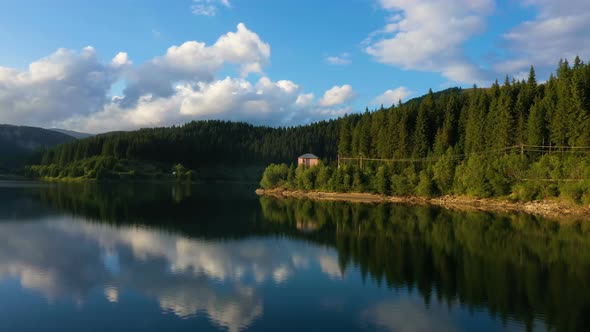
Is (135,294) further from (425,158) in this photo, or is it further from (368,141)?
(368,141)

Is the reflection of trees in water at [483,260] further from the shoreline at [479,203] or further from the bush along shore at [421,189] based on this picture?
the bush along shore at [421,189]

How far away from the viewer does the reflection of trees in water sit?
21359 mm

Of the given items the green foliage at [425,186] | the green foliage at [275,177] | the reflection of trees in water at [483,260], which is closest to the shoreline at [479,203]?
the green foliage at [425,186]

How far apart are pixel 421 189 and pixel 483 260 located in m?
51.1

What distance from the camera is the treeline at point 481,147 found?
66000mm

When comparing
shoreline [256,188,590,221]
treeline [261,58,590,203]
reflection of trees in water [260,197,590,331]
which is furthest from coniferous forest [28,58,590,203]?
reflection of trees in water [260,197,590,331]

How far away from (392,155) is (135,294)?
80439 millimetres

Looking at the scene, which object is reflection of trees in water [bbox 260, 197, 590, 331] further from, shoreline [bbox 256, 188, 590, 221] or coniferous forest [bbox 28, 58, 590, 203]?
coniferous forest [bbox 28, 58, 590, 203]

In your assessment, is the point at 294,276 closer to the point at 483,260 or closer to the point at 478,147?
the point at 483,260

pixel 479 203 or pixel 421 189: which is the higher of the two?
pixel 421 189

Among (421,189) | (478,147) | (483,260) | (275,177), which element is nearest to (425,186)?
(421,189)

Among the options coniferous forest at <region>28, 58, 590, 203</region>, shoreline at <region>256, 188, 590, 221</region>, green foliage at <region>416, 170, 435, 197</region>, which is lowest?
shoreline at <region>256, 188, 590, 221</region>

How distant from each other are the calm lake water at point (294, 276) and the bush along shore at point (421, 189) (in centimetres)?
1399

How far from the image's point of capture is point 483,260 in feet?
101
